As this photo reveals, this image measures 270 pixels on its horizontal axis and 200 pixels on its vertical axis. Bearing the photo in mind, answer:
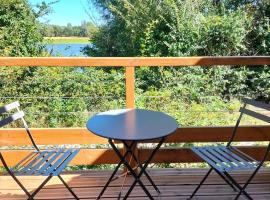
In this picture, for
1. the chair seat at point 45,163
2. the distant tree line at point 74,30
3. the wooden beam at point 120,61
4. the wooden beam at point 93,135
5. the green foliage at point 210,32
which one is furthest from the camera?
the distant tree line at point 74,30

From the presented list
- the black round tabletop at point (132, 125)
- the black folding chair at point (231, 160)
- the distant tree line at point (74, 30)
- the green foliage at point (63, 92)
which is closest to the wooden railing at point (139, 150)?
the black folding chair at point (231, 160)

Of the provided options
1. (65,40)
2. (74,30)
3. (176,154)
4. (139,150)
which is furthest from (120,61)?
(74,30)

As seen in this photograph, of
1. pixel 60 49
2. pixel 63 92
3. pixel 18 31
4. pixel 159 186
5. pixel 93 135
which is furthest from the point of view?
pixel 60 49

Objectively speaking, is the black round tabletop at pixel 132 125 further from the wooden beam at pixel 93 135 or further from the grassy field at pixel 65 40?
the grassy field at pixel 65 40

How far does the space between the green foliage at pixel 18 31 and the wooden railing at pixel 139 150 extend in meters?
5.65

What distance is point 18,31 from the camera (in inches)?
345

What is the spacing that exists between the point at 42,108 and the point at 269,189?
3.59 metres

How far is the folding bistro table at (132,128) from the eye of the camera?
219 centimetres

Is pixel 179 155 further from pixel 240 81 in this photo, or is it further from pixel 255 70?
pixel 255 70

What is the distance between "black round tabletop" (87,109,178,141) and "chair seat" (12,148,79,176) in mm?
361

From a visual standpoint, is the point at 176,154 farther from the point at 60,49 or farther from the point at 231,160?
the point at 60,49

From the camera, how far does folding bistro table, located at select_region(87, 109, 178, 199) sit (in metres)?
2.19

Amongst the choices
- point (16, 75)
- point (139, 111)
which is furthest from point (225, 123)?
point (16, 75)

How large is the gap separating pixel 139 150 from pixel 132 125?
0.94 m
